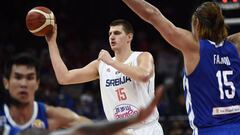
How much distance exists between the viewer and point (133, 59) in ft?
22.0

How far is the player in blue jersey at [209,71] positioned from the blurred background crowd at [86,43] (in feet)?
19.5

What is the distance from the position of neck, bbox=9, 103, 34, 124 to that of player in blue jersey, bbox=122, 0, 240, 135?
1.30 m

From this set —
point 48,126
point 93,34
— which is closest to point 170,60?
point 93,34

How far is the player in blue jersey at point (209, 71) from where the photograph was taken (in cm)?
504

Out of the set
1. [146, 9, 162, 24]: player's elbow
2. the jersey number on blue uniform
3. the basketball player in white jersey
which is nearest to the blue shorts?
the jersey number on blue uniform

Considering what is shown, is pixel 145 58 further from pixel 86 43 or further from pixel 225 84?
pixel 86 43

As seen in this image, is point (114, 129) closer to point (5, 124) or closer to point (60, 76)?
point (5, 124)

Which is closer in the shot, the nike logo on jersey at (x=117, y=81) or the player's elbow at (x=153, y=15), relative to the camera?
the player's elbow at (x=153, y=15)

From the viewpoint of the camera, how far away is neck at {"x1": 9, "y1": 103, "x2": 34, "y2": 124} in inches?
173

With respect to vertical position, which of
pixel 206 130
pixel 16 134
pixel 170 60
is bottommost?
pixel 170 60

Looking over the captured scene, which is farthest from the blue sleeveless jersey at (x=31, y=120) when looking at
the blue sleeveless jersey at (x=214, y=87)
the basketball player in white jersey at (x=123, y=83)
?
the basketball player in white jersey at (x=123, y=83)

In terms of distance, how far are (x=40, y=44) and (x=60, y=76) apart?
806 centimetres

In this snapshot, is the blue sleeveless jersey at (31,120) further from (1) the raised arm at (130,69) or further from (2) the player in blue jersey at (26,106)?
(1) the raised arm at (130,69)

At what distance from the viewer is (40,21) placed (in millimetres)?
6129
